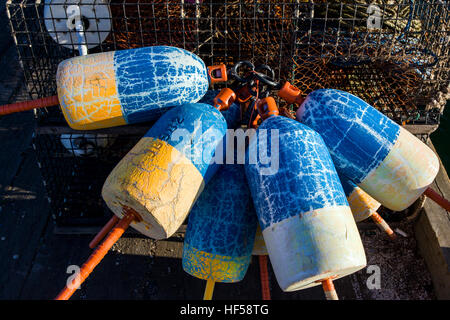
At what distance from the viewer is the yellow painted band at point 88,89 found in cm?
198

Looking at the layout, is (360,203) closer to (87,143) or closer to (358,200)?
(358,200)

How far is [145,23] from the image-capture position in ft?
9.42

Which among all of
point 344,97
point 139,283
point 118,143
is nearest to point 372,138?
point 344,97

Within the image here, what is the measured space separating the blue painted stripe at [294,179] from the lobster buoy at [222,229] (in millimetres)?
135

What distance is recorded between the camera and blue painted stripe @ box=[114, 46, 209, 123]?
2.02m

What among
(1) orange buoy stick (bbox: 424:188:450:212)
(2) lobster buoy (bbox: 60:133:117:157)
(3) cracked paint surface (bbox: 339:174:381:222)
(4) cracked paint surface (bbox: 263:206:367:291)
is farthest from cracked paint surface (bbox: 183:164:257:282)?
(2) lobster buoy (bbox: 60:133:117:157)

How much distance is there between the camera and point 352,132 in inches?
76.6

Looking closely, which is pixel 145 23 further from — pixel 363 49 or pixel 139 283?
pixel 139 283

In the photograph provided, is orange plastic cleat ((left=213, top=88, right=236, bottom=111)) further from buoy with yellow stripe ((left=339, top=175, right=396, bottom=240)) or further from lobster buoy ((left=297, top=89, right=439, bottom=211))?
buoy with yellow stripe ((left=339, top=175, right=396, bottom=240))

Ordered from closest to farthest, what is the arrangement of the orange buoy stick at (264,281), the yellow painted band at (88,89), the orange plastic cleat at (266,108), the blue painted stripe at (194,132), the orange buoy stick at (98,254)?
the orange buoy stick at (98,254)
the blue painted stripe at (194,132)
the yellow painted band at (88,89)
the orange plastic cleat at (266,108)
the orange buoy stick at (264,281)

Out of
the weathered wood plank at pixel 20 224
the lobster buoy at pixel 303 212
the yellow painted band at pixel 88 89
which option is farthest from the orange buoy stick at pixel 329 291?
the weathered wood plank at pixel 20 224

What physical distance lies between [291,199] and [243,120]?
73cm

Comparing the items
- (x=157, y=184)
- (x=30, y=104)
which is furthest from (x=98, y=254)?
(x=30, y=104)

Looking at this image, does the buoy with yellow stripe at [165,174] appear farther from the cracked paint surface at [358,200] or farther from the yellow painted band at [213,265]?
the cracked paint surface at [358,200]
